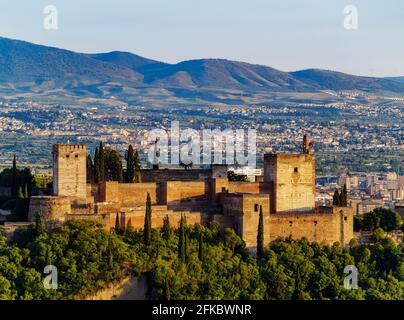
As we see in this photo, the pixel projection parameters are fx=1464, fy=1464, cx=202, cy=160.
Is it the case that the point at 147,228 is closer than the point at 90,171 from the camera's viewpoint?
Yes

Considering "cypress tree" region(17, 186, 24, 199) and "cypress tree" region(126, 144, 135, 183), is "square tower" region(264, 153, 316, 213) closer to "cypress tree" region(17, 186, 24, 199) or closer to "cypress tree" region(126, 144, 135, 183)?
"cypress tree" region(126, 144, 135, 183)

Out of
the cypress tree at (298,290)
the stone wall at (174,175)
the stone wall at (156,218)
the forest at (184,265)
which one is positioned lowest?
the cypress tree at (298,290)

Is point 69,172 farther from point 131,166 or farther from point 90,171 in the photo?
point 131,166

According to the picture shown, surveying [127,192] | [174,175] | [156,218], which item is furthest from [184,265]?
[174,175]

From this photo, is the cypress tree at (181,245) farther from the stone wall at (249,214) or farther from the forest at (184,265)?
the stone wall at (249,214)

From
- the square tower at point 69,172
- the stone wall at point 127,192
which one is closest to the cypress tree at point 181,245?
the stone wall at point 127,192

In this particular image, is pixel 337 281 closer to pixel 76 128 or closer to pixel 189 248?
pixel 189 248

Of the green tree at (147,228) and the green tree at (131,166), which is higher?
the green tree at (131,166)
